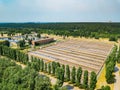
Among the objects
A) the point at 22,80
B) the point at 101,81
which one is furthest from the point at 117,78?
the point at 22,80

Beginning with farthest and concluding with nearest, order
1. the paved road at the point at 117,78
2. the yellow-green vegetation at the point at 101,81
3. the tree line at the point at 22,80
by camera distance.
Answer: the yellow-green vegetation at the point at 101,81
the paved road at the point at 117,78
the tree line at the point at 22,80

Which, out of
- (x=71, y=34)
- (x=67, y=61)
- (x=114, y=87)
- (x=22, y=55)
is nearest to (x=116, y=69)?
(x=114, y=87)

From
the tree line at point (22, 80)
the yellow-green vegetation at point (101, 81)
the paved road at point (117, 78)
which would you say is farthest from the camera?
the yellow-green vegetation at point (101, 81)

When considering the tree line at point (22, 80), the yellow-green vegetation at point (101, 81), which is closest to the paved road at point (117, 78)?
the yellow-green vegetation at point (101, 81)

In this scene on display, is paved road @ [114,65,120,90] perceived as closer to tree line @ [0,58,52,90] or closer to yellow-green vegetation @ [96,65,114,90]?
yellow-green vegetation @ [96,65,114,90]

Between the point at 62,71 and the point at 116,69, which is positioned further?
the point at 116,69

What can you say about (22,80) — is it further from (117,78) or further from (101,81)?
(117,78)

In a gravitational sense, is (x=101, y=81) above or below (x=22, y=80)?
below

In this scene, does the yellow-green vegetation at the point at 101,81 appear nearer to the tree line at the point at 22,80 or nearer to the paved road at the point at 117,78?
the paved road at the point at 117,78

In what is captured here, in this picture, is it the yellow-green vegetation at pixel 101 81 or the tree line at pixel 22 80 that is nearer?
the tree line at pixel 22 80

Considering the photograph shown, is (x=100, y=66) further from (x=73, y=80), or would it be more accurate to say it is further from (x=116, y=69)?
(x=73, y=80)

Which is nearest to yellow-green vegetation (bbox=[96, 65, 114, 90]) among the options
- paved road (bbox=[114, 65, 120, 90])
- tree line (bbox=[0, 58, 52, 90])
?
paved road (bbox=[114, 65, 120, 90])
